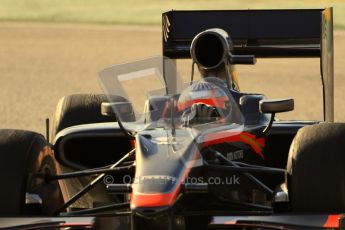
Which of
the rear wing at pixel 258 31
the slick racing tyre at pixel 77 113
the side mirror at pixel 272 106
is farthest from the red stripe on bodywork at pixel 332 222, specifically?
the rear wing at pixel 258 31

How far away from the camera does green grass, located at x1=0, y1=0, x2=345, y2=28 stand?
3544 centimetres

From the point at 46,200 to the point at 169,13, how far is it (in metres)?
3.12

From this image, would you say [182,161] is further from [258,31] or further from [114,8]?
[114,8]

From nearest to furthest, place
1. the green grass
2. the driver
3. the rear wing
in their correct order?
the driver < the rear wing < the green grass

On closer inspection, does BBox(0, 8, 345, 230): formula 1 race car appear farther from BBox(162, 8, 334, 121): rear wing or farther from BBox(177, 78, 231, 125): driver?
BBox(162, 8, 334, 121): rear wing

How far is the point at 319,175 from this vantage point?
5.65 meters

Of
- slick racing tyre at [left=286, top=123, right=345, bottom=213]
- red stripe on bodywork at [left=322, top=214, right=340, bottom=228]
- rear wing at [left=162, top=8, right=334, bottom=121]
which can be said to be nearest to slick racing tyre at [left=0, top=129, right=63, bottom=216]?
slick racing tyre at [left=286, top=123, right=345, bottom=213]

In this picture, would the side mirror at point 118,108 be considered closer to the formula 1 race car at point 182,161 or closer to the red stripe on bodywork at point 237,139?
A: the formula 1 race car at point 182,161

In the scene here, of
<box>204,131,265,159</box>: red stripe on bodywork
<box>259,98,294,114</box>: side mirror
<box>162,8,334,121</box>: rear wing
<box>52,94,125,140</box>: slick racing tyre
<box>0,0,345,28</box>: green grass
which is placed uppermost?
<box>0,0,345,28</box>: green grass

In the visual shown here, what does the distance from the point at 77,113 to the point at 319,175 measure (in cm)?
248

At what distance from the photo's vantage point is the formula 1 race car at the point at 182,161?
5.37 metres

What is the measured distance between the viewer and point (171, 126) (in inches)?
237

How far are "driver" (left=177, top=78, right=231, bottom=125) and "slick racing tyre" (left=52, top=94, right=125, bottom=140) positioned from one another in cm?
130

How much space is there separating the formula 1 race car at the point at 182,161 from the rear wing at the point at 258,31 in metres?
1.39
